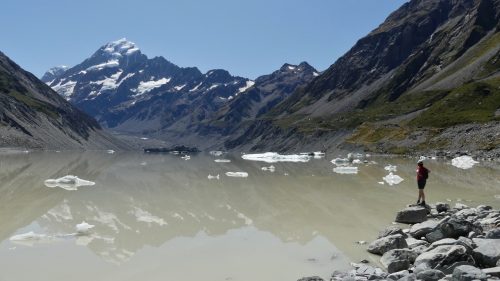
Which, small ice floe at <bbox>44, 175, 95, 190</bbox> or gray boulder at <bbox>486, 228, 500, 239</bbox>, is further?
small ice floe at <bbox>44, 175, 95, 190</bbox>

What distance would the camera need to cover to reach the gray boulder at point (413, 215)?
25.4 meters

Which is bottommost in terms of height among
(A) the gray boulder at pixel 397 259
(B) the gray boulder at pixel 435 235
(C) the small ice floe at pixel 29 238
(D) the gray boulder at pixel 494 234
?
(A) the gray boulder at pixel 397 259

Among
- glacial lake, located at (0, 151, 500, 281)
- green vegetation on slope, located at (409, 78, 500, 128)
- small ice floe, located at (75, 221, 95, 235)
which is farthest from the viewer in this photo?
green vegetation on slope, located at (409, 78, 500, 128)

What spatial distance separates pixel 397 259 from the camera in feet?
53.9

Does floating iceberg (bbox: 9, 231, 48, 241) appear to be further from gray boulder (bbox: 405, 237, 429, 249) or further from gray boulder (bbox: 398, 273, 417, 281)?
gray boulder (bbox: 405, 237, 429, 249)

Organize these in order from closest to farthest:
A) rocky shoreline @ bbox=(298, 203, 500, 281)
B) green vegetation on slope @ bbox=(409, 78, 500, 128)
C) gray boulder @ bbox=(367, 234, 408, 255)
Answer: rocky shoreline @ bbox=(298, 203, 500, 281), gray boulder @ bbox=(367, 234, 408, 255), green vegetation on slope @ bbox=(409, 78, 500, 128)

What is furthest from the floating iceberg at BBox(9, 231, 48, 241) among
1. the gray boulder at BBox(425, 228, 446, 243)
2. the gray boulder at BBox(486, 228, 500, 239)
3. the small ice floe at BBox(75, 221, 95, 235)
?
the gray boulder at BBox(486, 228, 500, 239)

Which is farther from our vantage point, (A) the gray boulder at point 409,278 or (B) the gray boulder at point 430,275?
(B) the gray boulder at point 430,275

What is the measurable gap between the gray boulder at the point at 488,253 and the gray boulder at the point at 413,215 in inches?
363

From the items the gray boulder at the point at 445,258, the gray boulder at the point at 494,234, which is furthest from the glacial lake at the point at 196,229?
the gray boulder at the point at 494,234

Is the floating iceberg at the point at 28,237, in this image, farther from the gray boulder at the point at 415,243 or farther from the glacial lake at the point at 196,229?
the gray boulder at the point at 415,243

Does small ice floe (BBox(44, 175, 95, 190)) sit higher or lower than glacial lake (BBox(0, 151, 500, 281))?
higher

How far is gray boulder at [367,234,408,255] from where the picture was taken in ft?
61.6

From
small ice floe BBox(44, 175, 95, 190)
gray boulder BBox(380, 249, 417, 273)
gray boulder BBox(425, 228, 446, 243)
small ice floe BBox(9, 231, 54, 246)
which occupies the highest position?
small ice floe BBox(44, 175, 95, 190)
